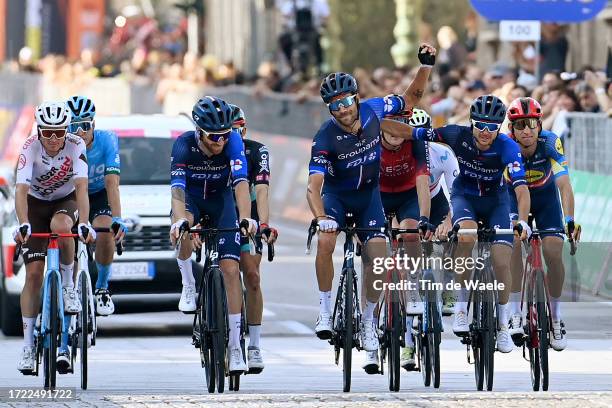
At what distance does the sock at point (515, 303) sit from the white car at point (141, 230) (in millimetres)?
4035

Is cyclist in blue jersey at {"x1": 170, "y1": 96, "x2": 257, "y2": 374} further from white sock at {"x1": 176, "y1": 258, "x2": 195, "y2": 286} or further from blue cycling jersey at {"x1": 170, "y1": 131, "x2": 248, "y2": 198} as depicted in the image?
white sock at {"x1": 176, "y1": 258, "x2": 195, "y2": 286}

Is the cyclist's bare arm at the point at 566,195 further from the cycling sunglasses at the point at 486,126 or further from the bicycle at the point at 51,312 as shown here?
the bicycle at the point at 51,312

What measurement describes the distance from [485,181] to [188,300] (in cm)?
222

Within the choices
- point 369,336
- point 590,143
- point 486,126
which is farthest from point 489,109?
point 590,143

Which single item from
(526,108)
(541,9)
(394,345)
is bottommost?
(394,345)

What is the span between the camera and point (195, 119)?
1410cm

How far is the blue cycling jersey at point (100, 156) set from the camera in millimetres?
15344

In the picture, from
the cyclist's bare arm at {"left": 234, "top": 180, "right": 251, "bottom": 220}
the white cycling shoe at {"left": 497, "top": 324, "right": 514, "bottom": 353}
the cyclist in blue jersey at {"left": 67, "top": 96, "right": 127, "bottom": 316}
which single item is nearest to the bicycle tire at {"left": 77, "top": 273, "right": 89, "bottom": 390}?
the cyclist in blue jersey at {"left": 67, "top": 96, "right": 127, "bottom": 316}

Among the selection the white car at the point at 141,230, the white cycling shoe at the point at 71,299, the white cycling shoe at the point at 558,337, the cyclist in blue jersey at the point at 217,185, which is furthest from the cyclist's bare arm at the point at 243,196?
the white car at the point at 141,230

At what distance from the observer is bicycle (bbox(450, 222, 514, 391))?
557 inches

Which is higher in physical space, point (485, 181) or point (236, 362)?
point (485, 181)

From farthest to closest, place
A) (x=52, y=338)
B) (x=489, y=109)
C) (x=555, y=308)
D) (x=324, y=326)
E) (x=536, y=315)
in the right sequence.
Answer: (x=555, y=308), (x=489, y=109), (x=536, y=315), (x=324, y=326), (x=52, y=338)

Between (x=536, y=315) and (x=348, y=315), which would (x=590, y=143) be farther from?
(x=348, y=315)

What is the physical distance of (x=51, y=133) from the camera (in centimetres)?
1416
